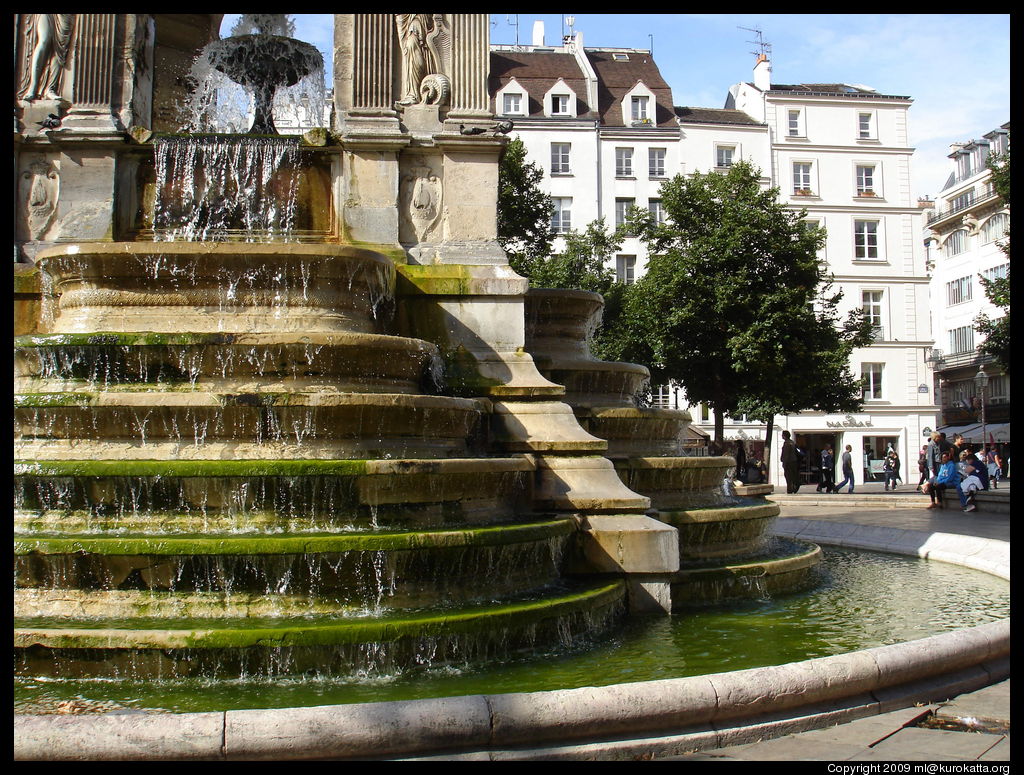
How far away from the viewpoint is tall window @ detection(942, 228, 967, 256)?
6391 cm

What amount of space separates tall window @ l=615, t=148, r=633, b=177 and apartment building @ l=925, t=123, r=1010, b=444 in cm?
2194

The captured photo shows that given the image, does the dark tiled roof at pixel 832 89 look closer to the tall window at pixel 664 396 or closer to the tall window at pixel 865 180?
the tall window at pixel 865 180

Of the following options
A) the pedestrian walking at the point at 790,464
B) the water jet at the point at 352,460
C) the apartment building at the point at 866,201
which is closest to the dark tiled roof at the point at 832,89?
the apartment building at the point at 866,201

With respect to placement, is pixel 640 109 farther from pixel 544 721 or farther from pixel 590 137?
pixel 544 721

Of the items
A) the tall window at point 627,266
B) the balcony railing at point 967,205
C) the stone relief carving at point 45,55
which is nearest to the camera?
the stone relief carving at point 45,55

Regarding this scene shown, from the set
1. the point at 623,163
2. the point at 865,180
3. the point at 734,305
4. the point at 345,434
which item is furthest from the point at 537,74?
the point at 345,434

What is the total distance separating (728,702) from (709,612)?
312cm

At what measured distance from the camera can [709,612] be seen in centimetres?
739

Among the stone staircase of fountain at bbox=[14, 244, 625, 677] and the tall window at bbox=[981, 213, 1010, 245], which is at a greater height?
the tall window at bbox=[981, 213, 1010, 245]

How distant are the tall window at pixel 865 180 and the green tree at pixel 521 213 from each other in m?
23.6

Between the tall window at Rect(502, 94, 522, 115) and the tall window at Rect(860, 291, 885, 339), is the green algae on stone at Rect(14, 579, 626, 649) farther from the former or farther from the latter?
the tall window at Rect(860, 291, 885, 339)

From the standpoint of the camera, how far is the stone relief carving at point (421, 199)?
9805mm

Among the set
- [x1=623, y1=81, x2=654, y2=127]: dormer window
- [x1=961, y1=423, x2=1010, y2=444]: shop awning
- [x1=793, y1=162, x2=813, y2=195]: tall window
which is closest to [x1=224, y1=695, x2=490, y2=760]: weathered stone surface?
[x1=623, y1=81, x2=654, y2=127]: dormer window
